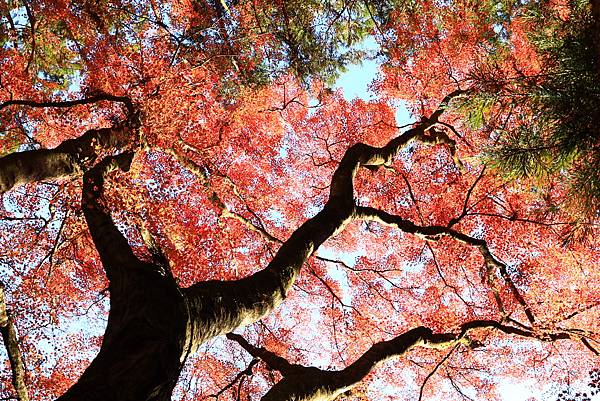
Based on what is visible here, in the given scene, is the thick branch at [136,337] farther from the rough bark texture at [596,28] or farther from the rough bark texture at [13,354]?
the rough bark texture at [596,28]

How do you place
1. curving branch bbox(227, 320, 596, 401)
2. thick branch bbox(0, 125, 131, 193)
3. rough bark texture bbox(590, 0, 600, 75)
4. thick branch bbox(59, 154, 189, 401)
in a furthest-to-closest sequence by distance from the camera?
1. curving branch bbox(227, 320, 596, 401)
2. thick branch bbox(0, 125, 131, 193)
3. rough bark texture bbox(590, 0, 600, 75)
4. thick branch bbox(59, 154, 189, 401)

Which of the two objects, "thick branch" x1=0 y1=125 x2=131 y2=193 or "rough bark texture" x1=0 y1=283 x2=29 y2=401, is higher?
"thick branch" x1=0 y1=125 x2=131 y2=193

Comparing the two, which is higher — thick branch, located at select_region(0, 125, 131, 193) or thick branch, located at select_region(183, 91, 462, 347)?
thick branch, located at select_region(0, 125, 131, 193)

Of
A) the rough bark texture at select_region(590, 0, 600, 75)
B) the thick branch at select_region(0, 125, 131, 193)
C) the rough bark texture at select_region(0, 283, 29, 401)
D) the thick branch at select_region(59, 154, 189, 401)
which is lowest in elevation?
the thick branch at select_region(59, 154, 189, 401)

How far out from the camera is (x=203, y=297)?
443cm

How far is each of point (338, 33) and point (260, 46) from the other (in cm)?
235

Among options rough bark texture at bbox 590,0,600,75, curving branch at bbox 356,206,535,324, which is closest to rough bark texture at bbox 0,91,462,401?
curving branch at bbox 356,206,535,324

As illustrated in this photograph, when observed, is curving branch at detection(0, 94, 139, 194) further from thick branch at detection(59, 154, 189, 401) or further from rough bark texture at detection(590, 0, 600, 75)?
rough bark texture at detection(590, 0, 600, 75)

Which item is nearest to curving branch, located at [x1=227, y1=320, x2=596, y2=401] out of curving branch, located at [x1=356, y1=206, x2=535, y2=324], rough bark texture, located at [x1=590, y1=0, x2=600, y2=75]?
curving branch, located at [x1=356, y1=206, x2=535, y2=324]

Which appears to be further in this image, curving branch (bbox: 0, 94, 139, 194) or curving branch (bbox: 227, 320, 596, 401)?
curving branch (bbox: 227, 320, 596, 401)

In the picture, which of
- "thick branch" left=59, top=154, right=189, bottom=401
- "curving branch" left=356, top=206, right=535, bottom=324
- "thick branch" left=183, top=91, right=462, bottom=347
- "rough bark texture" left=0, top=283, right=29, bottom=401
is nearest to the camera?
"thick branch" left=59, top=154, right=189, bottom=401

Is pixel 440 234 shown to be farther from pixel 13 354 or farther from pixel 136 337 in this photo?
pixel 13 354

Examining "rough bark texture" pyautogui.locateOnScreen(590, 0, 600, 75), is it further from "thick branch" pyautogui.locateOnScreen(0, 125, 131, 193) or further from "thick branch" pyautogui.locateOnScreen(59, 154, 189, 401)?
"thick branch" pyautogui.locateOnScreen(0, 125, 131, 193)

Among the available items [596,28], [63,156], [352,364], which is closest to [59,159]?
[63,156]
